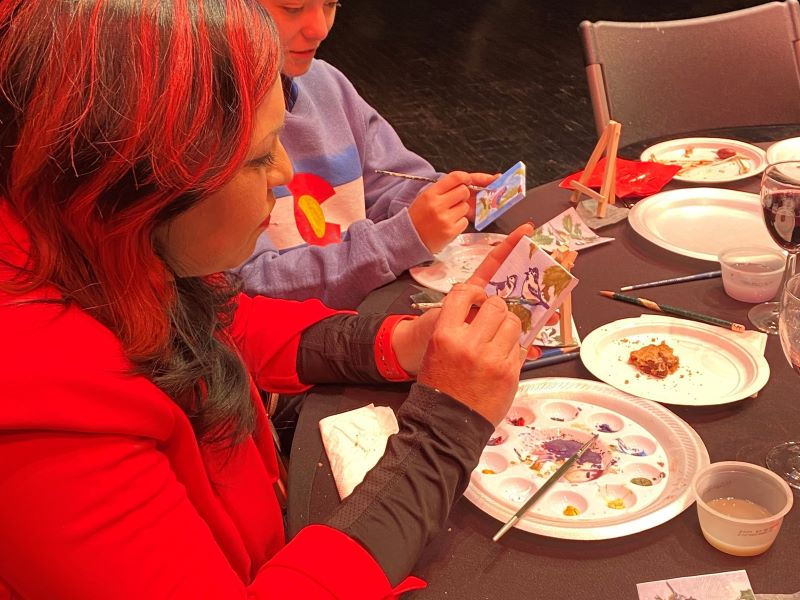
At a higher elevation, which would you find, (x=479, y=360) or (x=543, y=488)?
(x=479, y=360)

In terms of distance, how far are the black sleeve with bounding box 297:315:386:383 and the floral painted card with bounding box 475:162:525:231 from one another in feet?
1.60

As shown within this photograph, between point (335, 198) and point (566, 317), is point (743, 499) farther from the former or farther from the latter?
point (335, 198)

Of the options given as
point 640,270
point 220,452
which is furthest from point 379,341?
point 640,270

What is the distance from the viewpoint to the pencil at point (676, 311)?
1413mm

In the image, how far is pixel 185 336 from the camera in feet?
3.44

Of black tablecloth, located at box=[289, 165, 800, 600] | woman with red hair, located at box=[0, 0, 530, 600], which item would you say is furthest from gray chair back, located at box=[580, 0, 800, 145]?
woman with red hair, located at box=[0, 0, 530, 600]

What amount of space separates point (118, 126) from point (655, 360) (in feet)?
2.90

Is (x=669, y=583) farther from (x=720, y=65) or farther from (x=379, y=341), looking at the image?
(x=720, y=65)

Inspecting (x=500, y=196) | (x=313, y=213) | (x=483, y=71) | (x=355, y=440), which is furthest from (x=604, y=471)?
(x=483, y=71)

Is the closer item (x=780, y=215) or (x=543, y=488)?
(x=543, y=488)

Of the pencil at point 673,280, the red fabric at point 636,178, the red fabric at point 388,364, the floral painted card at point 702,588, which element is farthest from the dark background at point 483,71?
the floral painted card at point 702,588

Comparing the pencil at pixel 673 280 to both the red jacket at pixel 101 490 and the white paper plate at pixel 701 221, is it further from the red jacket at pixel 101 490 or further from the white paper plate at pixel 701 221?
the red jacket at pixel 101 490

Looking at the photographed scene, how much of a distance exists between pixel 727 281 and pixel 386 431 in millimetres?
692

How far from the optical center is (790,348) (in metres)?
1.11
